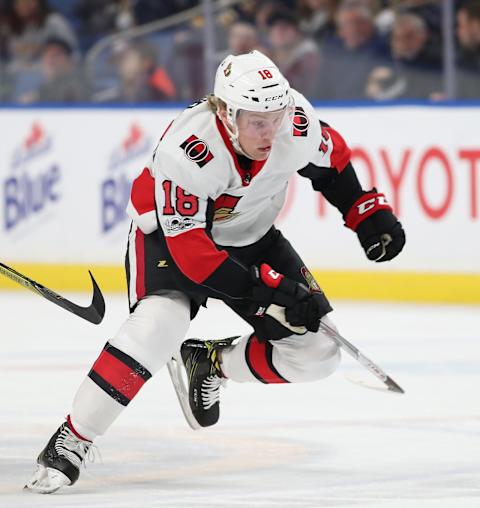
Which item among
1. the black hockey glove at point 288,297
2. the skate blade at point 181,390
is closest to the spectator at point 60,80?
the skate blade at point 181,390

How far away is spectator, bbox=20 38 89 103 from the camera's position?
336 inches

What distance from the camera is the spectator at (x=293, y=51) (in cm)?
797

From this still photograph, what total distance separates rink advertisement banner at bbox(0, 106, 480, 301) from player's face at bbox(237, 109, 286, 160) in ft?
12.1

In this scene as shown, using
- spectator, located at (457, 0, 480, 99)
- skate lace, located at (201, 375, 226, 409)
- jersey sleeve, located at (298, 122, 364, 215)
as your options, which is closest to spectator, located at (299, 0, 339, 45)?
spectator, located at (457, 0, 480, 99)

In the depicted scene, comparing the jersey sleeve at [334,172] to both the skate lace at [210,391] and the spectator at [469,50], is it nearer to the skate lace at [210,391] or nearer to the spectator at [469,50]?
the skate lace at [210,391]

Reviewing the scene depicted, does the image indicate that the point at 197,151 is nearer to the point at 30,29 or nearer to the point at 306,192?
the point at 306,192

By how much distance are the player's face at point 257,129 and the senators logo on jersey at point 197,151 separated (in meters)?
0.09

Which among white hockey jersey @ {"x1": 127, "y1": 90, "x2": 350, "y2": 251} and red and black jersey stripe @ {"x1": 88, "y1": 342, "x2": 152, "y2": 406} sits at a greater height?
white hockey jersey @ {"x1": 127, "y1": 90, "x2": 350, "y2": 251}

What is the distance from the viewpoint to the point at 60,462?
3752 mm

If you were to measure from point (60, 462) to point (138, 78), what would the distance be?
4.89 meters

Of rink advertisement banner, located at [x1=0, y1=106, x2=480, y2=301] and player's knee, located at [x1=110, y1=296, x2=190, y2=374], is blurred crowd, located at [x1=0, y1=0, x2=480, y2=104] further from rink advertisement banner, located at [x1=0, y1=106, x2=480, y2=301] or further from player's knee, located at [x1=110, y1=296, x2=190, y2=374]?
player's knee, located at [x1=110, y1=296, x2=190, y2=374]

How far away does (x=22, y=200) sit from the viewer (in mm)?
8445

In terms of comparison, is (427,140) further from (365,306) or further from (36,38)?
(36,38)

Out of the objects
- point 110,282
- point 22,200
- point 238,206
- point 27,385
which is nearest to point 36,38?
point 22,200
